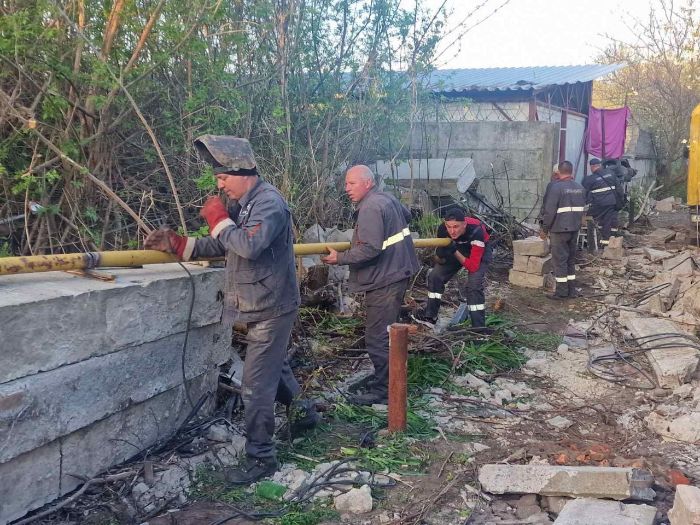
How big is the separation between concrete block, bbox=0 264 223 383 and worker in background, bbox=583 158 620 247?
33.5 feet

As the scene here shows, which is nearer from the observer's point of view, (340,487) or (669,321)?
(340,487)

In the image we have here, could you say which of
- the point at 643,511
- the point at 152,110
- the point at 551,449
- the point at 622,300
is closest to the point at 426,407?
the point at 551,449

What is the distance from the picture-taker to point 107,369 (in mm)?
3494

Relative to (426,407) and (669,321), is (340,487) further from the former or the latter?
(669,321)

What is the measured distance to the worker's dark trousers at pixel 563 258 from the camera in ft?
30.0

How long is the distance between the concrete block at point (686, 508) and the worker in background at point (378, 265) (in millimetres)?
2418

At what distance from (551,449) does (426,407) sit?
41.3 inches

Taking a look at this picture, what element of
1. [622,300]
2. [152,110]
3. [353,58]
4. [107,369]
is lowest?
[622,300]

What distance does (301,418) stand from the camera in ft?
14.1

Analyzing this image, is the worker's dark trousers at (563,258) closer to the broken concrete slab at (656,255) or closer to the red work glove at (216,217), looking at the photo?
the broken concrete slab at (656,255)

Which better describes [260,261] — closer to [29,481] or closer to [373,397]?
[29,481]

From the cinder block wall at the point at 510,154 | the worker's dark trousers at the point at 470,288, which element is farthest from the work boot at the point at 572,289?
the cinder block wall at the point at 510,154

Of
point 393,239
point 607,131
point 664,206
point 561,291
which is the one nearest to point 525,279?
point 561,291

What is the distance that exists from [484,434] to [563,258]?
205 inches
